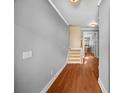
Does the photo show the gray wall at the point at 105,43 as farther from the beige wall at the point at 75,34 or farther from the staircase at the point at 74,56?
the beige wall at the point at 75,34

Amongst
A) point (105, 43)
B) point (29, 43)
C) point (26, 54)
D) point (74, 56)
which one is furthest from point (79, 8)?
point (74, 56)

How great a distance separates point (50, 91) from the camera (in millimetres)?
3166

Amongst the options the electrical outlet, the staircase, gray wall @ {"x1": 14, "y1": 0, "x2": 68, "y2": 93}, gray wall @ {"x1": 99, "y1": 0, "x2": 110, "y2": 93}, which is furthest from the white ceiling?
the staircase

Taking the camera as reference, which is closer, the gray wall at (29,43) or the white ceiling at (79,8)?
the gray wall at (29,43)

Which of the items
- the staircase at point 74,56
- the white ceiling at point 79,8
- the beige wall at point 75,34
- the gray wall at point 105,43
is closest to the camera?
the gray wall at point 105,43

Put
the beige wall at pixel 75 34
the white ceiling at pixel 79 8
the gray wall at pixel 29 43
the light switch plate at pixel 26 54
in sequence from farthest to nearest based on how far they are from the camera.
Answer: the beige wall at pixel 75 34 < the white ceiling at pixel 79 8 < the light switch plate at pixel 26 54 < the gray wall at pixel 29 43

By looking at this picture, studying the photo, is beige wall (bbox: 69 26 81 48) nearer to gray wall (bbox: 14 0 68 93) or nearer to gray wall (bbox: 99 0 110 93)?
gray wall (bbox: 99 0 110 93)


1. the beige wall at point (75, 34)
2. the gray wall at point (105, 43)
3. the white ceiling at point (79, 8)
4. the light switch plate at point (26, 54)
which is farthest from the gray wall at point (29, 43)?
the beige wall at point (75, 34)
